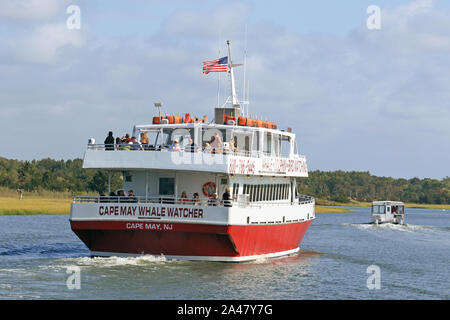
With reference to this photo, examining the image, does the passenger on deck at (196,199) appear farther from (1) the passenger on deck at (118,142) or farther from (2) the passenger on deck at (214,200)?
(1) the passenger on deck at (118,142)

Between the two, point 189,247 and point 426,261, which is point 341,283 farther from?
point 426,261

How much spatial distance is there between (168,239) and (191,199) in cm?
180

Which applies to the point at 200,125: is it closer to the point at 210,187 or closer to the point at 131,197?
the point at 210,187

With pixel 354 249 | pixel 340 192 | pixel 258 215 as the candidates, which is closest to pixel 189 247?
pixel 258 215

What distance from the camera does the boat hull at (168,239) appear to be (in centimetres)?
2767

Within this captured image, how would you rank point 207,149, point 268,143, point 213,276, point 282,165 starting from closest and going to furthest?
1. point 213,276
2. point 207,149
3. point 282,165
4. point 268,143

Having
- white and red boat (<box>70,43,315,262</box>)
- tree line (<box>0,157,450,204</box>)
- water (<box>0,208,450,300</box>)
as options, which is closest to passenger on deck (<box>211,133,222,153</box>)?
white and red boat (<box>70,43,315,262</box>)

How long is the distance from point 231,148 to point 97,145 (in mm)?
5790

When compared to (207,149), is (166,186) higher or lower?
lower

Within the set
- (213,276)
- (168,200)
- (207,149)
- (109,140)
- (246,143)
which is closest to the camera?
(213,276)

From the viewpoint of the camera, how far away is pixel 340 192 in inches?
6417

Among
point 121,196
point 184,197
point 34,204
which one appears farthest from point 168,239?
point 34,204

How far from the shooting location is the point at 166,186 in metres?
30.2

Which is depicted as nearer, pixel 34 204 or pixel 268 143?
pixel 268 143
